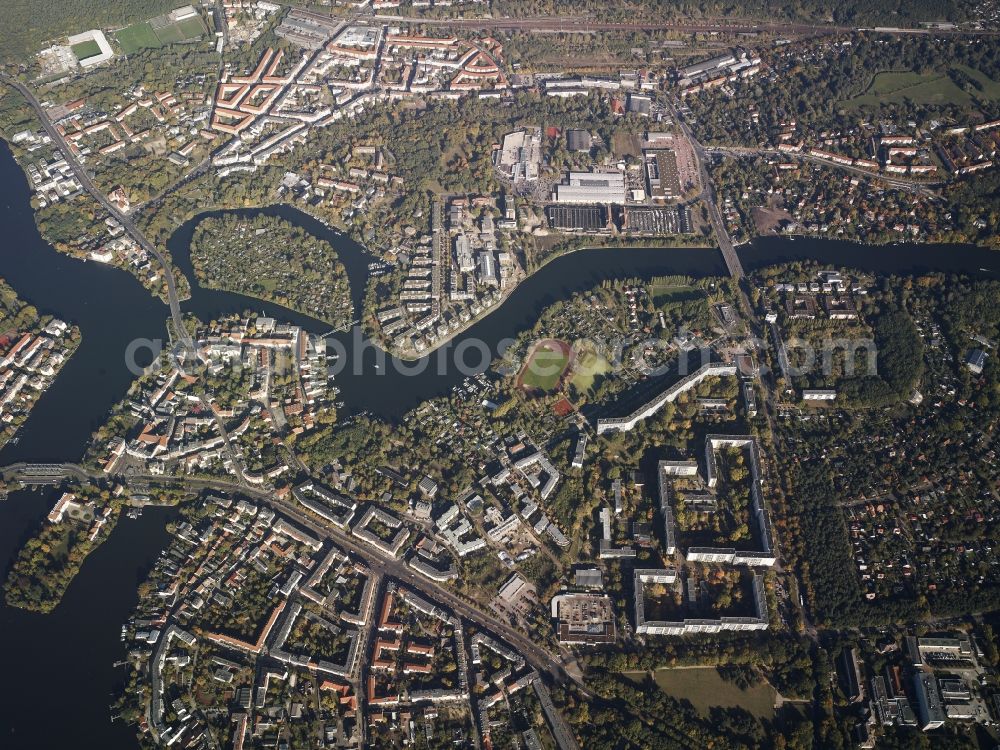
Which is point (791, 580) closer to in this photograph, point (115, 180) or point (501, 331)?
point (501, 331)

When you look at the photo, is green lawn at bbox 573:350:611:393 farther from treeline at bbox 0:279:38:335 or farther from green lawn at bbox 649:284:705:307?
treeline at bbox 0:279:38:335

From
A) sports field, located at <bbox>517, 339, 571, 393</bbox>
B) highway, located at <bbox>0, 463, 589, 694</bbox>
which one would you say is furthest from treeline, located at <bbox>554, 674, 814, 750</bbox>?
sports field, located at <bbox>517, 339, 571, 393</bbox>

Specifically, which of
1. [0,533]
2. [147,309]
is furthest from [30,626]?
[147,309]

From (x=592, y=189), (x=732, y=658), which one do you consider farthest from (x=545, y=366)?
(x=732, y=658)

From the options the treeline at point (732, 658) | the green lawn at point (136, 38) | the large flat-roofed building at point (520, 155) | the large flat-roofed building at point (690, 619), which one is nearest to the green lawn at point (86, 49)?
the green lawn at point (136, 38)

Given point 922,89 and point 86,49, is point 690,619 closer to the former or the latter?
point 922,89
